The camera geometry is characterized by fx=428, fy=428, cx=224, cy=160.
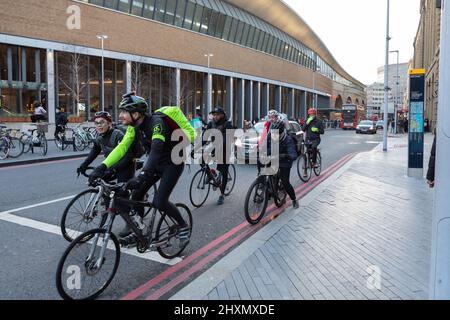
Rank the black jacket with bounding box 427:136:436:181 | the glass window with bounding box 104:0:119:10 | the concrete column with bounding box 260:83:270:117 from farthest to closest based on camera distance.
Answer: the concrete column with bounding box 260:83:270:117, the glass window with bounding box 104:0:119:10, the black jacket with bounding box 427:136:436:181

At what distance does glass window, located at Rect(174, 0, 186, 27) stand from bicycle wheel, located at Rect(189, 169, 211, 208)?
32.3 metres

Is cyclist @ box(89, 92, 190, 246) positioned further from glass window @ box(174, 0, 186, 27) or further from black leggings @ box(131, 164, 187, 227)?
glass window @ box(174, 0, 186, 27)

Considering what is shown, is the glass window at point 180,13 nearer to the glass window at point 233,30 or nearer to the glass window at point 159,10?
the glass window at point 159,10

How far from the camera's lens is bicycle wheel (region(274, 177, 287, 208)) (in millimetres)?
7659

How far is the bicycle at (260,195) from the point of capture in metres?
6.66

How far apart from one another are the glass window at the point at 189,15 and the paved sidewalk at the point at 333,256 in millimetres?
33618

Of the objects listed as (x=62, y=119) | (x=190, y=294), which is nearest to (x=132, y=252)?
(x=190, y=294)

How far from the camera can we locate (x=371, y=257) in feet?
16.6

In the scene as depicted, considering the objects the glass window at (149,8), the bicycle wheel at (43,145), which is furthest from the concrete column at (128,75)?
the bicycle wheel at (43,145)

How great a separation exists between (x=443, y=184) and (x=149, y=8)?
115 ft

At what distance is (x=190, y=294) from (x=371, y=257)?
2.29 m

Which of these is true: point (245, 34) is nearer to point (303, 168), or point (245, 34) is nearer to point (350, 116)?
point (350, 116)

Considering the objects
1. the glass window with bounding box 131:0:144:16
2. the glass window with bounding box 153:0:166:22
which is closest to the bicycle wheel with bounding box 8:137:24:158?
the glass window with bounding box 131:0:144:16
